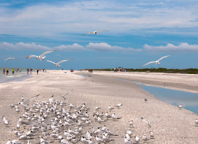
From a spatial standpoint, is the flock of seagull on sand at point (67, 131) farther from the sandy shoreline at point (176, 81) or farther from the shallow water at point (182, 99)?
the sandy shoreline at point (176, 81)

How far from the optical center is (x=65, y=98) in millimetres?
14617

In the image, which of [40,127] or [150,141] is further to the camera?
[40,127]

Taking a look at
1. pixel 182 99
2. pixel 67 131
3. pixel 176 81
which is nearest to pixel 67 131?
pixel 67 131

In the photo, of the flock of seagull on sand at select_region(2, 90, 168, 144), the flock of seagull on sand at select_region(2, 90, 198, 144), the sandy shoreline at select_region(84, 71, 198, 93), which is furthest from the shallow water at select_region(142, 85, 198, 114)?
the flock of seagull on sand at select_region(2, 90, 168, 144)

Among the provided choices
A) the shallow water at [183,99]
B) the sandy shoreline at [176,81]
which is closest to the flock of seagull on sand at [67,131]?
the shallow water at [183,99]

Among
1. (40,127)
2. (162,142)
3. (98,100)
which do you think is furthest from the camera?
(98,100)

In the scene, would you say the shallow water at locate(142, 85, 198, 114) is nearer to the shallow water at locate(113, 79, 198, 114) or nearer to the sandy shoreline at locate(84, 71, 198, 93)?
the shallow water at locate(113, 79, 198, 114)

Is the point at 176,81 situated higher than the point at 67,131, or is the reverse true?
the point at 176,81

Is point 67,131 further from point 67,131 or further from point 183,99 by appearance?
point 183,99

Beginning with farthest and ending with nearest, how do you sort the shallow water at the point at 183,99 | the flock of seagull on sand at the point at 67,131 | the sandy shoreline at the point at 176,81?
the sandy shoreline at the point at 176,81
the shallow water at the point at 183,99
the flock of seagull on sand at the point at 67,131

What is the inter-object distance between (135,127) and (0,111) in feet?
24.2

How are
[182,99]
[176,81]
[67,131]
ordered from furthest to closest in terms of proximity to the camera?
[176,81] → [182,99] → [67,131]

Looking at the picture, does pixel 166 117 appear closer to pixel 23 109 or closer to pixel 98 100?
pixel 98 100

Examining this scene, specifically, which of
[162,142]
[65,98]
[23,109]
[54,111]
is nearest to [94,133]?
[162,142]
